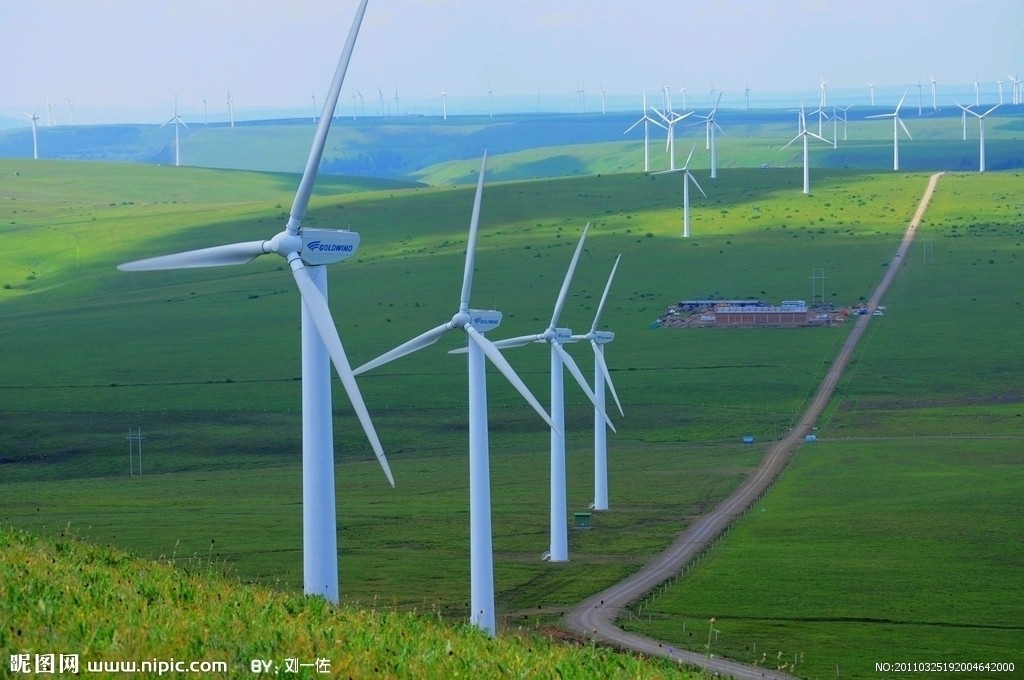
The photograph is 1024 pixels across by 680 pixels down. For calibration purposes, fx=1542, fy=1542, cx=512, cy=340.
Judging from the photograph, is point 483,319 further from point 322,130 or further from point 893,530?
point 893,530

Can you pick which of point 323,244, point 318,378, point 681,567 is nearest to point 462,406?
point 681,567

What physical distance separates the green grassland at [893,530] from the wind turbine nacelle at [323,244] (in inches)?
949

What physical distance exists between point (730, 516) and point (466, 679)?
2717 inches

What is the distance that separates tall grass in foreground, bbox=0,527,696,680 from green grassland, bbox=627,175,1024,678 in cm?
3000

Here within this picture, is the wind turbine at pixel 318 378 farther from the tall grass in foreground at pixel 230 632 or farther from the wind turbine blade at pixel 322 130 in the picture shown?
the tall grass in foreground at pixel 230 632

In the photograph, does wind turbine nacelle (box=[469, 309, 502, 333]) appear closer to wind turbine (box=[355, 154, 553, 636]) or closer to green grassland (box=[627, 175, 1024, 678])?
wind turbine (box=[355, 154, 553, 636])

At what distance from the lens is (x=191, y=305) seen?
581 ft

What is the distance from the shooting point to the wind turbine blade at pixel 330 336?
29.7 metres

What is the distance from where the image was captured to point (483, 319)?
50.5 m

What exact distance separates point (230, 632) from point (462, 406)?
10875cm

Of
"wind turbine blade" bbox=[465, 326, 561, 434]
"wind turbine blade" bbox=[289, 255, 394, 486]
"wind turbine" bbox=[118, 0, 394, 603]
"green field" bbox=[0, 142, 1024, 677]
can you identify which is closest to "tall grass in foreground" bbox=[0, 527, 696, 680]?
"wind turbine blade" bbox=[289, 255, 394, 486]

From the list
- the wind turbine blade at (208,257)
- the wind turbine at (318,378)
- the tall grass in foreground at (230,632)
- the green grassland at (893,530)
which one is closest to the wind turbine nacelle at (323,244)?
the wind turbine at (318,378)

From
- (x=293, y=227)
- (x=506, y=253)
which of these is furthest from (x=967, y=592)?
(x=506, y=253)

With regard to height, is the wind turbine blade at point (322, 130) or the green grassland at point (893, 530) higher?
the wind turbine blade at point (322, 130)
